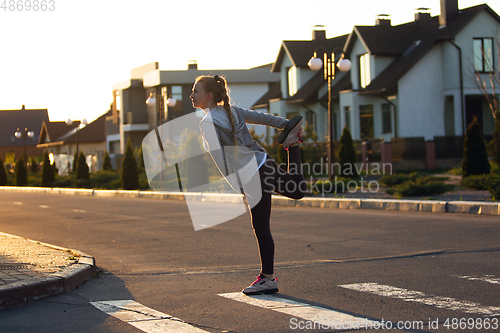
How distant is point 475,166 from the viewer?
18.1 meters

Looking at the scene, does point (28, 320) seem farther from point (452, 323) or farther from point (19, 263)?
point (452, 323)

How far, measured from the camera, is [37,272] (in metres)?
5.94

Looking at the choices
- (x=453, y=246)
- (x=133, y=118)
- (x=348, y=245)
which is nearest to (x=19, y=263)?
(x=348, y=245)

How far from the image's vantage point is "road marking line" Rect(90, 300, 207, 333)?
4.21m

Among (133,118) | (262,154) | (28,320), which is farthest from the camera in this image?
(133,118)

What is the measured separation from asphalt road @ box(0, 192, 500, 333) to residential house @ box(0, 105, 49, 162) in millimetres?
96787

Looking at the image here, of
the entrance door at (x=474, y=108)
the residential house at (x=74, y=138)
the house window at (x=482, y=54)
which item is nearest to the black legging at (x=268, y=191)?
the house window at (x=482, y=54)

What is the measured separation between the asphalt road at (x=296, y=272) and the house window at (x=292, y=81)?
97.6 ft

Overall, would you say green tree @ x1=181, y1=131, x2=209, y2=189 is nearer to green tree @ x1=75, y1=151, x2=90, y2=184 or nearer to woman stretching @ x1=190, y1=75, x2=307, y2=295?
green tree @ x1=75, y1=151, x2=90, y2=184

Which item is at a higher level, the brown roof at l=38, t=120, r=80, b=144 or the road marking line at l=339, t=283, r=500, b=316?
the brown roof at l=38, t=120, r=80, b=144

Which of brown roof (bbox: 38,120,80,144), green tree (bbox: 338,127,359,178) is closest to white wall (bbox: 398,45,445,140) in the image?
green tree (bbox: 338,127,359,178)

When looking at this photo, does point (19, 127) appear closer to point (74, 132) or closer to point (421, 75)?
point (74, 132)

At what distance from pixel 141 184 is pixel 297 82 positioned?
15915mm

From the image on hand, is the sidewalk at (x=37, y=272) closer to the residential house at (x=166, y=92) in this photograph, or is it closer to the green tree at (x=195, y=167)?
the green tree at (x=195, y=167)
